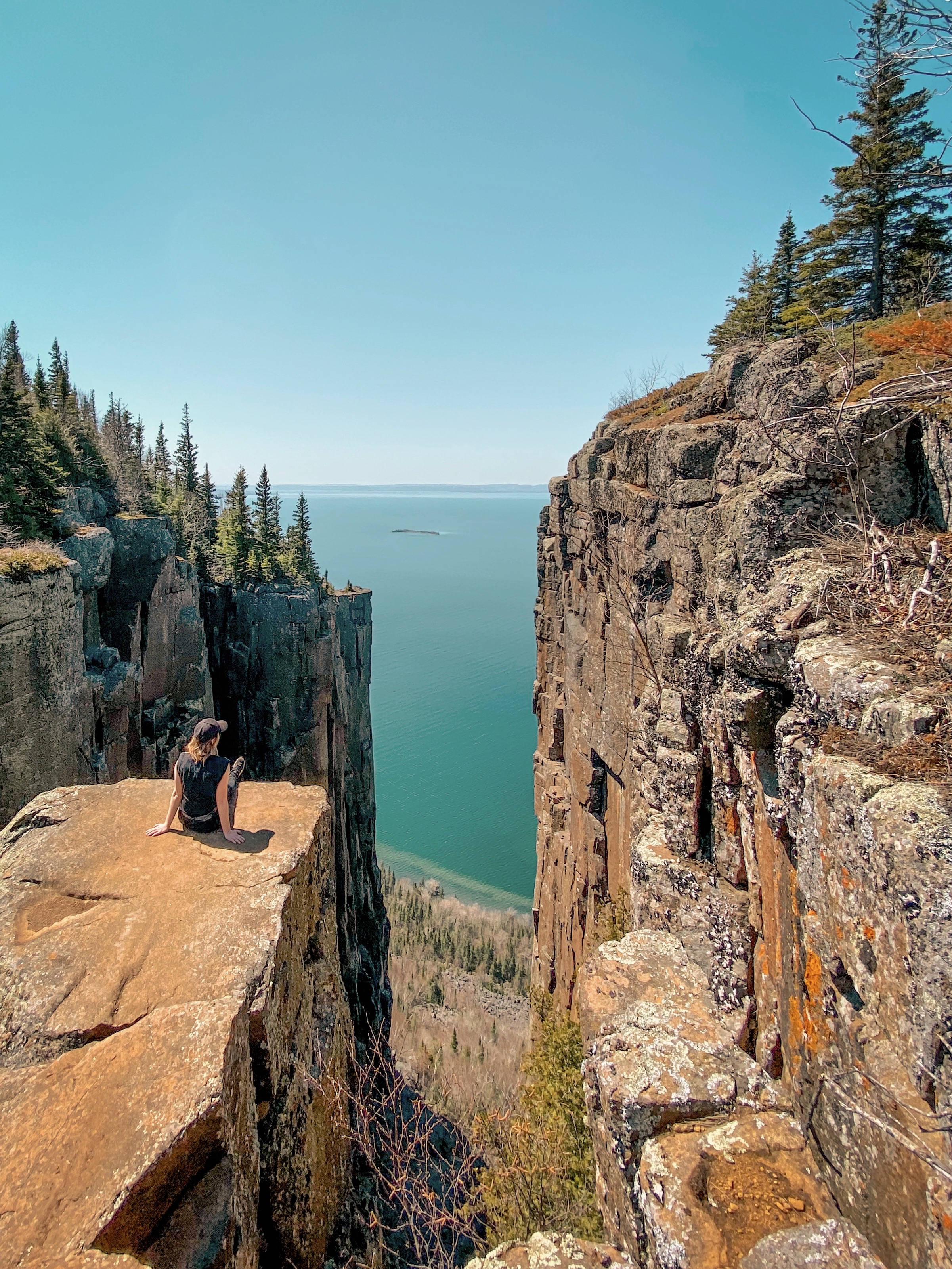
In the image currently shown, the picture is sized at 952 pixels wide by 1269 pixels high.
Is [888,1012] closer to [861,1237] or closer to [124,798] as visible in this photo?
[861,1237]

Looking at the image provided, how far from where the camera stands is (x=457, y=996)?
50.1 metres

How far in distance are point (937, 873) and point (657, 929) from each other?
3.81 meters

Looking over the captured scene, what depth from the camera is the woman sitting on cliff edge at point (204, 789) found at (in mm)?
6387

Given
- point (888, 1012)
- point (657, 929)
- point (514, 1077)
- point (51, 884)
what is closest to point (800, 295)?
point (657, 929)

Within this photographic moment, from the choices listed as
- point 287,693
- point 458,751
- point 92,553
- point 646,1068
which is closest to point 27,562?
point 92,553

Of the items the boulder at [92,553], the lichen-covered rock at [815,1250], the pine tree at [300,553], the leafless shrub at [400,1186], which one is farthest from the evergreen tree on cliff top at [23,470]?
the lichen-covered rock at [815,1250]

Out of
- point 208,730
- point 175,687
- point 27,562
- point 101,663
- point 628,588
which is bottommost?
point 175,687

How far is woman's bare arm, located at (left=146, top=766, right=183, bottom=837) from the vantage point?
21.4 ft

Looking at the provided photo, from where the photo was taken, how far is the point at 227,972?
500 cm

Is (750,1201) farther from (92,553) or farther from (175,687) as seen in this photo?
(175,687)

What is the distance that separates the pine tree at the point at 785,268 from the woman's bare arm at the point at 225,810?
28.1 metres

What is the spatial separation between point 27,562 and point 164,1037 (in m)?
11.7

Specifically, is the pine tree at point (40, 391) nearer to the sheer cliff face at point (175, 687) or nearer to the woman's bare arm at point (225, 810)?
the sheer cliff face at point (175, 687)

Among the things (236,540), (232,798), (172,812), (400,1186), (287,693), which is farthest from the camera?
(236,540)
